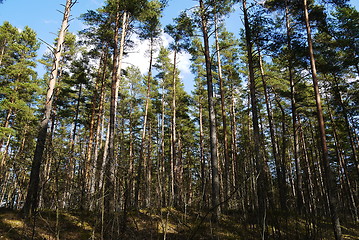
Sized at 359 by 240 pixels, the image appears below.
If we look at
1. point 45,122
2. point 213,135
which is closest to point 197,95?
point 213,135

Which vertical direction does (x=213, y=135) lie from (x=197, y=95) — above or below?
below

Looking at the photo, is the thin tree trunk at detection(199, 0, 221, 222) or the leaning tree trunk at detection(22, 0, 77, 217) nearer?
the leaning tree trunk at detection(22, 0, 77, 217)

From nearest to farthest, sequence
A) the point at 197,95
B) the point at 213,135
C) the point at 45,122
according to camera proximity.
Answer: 1. the point at 45,122
2. the point at 213,135
3. the point at 197,95

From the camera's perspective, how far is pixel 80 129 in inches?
957

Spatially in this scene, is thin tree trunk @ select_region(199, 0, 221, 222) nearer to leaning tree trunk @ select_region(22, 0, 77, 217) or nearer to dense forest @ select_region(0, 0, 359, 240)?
dense forest @ select_region(0, 0, 359, 240)

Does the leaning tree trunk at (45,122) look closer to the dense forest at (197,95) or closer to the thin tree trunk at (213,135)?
the dense forest at (197,95)

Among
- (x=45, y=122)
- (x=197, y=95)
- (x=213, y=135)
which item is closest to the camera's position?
(x=45, y=122)

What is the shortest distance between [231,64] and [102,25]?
10.6 meters

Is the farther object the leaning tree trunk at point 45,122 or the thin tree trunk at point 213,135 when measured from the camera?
the thin tree trunk at point 213,135

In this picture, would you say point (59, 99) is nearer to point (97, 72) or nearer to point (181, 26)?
point (97, 72)

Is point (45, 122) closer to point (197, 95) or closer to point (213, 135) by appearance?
point (213, 135)

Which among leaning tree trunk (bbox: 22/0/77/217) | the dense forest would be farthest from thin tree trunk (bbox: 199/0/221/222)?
leaning tree trunk (bbox: 22/0/77/217)

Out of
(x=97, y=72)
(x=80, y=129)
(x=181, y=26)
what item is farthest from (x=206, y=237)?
(x=80, y=129)

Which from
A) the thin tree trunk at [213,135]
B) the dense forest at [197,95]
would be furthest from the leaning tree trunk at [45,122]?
the thin tree trunk at [213,135]
